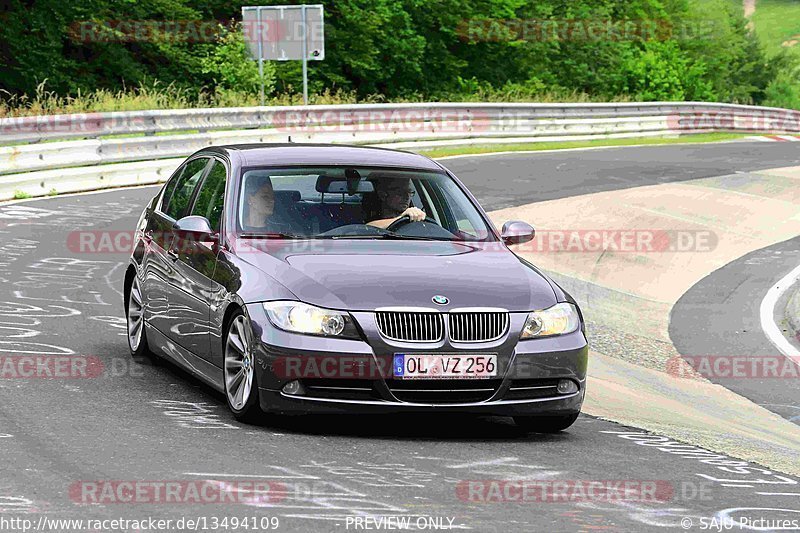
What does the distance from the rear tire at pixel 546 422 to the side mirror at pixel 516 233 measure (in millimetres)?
1303

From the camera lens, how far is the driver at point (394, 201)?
868 cm

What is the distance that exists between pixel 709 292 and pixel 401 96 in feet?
119

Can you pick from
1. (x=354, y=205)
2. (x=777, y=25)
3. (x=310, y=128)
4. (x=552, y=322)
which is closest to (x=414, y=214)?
(x=354, y=205)

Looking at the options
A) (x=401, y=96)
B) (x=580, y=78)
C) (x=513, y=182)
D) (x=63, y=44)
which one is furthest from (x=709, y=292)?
(x=580, y=78)

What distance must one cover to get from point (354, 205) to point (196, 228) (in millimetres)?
1009

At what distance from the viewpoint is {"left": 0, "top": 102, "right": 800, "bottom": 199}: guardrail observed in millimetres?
20172

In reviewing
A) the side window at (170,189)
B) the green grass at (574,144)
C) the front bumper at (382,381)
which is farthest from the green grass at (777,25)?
the front bumper at (382,381)

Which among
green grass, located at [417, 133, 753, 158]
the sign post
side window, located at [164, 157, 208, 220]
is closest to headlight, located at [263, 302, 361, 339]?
side window, located at [164, 157, 208, 220]

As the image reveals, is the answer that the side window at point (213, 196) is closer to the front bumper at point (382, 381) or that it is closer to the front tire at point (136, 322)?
the front tire at point (136, 322)

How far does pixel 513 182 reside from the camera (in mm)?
23016

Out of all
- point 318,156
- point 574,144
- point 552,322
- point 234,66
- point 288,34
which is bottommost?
point 574,144

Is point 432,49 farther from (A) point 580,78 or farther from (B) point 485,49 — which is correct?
(A) point 580,78

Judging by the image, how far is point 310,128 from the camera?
2714 centimetres

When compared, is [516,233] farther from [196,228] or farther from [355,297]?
[196,228]
